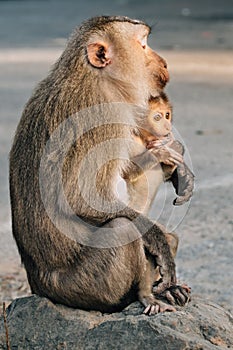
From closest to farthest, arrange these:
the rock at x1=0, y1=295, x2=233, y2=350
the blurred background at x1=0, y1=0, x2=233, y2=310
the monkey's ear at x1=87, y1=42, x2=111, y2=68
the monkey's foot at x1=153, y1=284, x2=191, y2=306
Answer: the rock at x1=0, y1=295, x2=233, y2=350, the monkey's foot at x1=153, y1=284, x2=191, y2=306, the monkey's ear at x1=87, y1=42, x2=111, y2=68, the blurred background at x1=0, y1=0, x2=233, y2=310

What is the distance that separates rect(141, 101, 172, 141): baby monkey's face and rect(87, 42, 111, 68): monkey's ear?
0.30 meters

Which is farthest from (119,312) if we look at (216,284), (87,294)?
(216,284)

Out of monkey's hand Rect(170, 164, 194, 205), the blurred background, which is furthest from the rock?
the blurred background

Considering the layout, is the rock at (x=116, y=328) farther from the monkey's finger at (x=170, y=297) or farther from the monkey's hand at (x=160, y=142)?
the monkey's hand at (x=160, y=142)

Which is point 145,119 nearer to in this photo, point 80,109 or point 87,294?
point 80,109

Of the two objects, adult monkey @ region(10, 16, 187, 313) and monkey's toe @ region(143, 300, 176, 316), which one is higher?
adult monkey @ region(10, 16, 187, 313)

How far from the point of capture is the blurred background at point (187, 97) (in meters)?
6.53

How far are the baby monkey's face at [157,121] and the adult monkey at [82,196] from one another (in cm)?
12

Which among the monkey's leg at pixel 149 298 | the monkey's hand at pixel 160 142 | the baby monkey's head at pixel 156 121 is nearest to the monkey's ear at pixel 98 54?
the baby monkey's head at pixel 156 121

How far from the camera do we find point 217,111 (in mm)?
11383

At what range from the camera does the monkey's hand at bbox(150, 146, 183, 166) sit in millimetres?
4457

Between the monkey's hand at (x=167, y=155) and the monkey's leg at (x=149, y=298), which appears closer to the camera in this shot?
the monkey's leg at (x=149, y=298)

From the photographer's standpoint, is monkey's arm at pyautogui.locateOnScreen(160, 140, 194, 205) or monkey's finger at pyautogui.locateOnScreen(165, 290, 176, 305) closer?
monkey's finger at pyautogui.locateOnScreen(165, 290, 176, 305)

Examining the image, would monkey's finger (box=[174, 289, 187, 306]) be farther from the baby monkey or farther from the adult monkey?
the baby monkey
